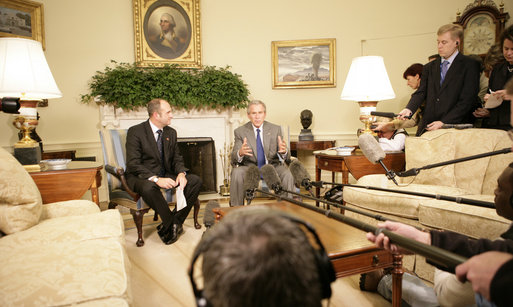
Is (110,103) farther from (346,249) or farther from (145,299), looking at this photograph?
(346,249)

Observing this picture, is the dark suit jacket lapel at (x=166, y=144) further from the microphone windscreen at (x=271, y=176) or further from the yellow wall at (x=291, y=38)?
the yellow wall at (x=291, y=38)

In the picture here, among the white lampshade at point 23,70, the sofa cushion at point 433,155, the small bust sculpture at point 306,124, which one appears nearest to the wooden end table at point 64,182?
the white lampshade at point 23,70

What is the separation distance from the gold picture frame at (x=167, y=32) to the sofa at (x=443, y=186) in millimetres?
3556

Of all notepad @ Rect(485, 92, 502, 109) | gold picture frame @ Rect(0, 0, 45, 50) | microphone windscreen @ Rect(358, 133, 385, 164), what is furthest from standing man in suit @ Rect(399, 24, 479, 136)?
gold picture frame @ Rect(0, 0, 45, 50)

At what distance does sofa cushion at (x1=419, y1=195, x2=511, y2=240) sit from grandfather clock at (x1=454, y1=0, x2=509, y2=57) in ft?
11.0

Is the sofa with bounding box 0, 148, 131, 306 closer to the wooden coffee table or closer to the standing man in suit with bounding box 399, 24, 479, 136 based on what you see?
the wooden coffee table

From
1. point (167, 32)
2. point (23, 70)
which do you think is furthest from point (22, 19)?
point (23, 70)

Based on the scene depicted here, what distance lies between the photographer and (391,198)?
2.55 metres

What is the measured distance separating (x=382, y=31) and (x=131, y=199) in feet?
15.4

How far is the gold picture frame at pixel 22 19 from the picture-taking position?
165 inches

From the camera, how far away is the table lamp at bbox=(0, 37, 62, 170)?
7.92 feet

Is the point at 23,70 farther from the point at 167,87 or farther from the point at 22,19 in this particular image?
the point at 22,19

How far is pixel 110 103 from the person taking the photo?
15.0ft

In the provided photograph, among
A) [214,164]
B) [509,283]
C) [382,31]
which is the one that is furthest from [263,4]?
[509,283]
